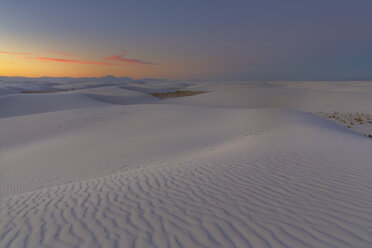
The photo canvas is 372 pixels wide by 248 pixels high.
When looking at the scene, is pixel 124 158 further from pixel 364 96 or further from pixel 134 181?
pixel 364 96

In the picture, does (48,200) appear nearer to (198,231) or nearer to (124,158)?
(198,231)

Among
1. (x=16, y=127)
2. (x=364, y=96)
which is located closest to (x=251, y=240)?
(x=16, y=127)

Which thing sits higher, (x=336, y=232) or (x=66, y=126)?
(x=336, y=232)

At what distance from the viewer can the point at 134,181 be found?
479 centimetres

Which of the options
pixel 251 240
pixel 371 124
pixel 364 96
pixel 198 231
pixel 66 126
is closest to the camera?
pixel 251 240

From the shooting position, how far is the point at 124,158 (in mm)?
8562

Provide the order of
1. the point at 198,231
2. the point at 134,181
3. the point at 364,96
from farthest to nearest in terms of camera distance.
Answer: the point at 364,96
the point at 134,181
the point at 198,231

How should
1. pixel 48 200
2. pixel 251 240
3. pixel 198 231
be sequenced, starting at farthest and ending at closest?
pixel 48 200 → pixel 198 231 → pixel 251 240

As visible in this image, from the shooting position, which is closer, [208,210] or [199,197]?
[208,210]

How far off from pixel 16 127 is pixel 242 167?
1726 cm

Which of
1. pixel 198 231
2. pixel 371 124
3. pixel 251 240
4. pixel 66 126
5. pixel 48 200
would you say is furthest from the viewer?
pixel 371 124

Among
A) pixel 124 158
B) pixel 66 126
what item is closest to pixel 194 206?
pixel 124 158

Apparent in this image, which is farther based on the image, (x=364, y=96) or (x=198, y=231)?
(x=364, y=96)

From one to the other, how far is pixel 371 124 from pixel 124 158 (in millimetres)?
18376
